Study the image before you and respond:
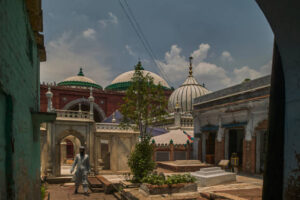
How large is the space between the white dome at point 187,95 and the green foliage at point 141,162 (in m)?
16.5

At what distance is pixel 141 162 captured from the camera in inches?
409

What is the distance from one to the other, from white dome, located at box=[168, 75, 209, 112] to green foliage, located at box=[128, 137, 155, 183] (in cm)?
1646

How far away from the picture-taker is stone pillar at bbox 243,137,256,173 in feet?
46.0

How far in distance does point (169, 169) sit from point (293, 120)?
1500 cm

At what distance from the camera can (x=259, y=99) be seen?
529 inches

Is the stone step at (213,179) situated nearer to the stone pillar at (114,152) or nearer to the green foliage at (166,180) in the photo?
the green foliage at (166,180)

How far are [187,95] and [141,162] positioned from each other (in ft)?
58.1

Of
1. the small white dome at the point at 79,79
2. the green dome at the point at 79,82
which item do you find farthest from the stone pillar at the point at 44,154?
the small white dome at the point at 79,79

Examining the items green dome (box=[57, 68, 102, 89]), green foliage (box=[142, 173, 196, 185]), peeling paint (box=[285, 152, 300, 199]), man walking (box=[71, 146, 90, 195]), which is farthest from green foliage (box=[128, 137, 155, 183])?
green dome (box=[57, 68, 102, 89])

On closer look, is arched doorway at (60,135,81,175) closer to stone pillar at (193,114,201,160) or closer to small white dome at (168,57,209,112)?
stone pillar at (193,114,201,160)

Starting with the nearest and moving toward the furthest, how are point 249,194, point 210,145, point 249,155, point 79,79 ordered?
point 249,194 → point 249,155 → point 210,145 → point 79,79

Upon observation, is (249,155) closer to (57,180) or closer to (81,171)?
(81,171)

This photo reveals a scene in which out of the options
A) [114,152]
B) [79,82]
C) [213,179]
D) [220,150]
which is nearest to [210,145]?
[220,150]

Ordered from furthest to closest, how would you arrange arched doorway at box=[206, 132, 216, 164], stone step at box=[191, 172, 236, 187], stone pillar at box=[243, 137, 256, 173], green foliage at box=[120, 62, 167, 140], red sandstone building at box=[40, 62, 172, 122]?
1. red sandstone building at box=[40, 62, 172, 122]
2. arched doorway at box=[206, 132, 216, 164]
3. stone pillar at box=[243, 137, 256, 173]
4. green foliage at box=[120, 62, 167, 140]
5. stone step at box=[191, 172, 236, 187]
